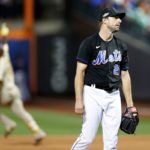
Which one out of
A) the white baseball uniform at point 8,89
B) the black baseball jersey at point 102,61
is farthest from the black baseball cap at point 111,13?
the white baseball uniform at point 8,89

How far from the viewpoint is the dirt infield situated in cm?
1142

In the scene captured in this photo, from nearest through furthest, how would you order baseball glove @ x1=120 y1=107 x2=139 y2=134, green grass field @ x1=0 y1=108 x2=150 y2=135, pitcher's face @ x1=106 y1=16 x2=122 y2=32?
pitcher's face @ x1=106 y1=16 x2=122 y2=32, baseball glove @ x1=120 y1=107 x2=139 y2=134, green grass field @ x1=0 y1=108 x2=150 y2=135

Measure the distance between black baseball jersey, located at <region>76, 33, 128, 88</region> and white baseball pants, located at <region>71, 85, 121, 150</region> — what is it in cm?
12

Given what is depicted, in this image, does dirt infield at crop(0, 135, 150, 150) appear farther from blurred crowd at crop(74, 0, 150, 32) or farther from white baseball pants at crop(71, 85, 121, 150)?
blurred crowd at crop(74, 0, 150, 32)

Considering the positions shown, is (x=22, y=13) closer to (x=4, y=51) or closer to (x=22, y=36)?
(x=22, y=36)

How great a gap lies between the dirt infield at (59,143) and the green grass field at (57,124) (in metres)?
1.32

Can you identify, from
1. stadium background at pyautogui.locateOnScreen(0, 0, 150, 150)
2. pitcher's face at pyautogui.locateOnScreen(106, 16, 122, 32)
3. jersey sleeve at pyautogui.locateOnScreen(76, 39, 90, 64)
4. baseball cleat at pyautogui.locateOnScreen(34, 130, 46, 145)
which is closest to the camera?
jersey sleeve at pyautogui.locateOnScreen(76, 39, 90, 64)

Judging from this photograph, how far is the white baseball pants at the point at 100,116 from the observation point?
7988 millimetres

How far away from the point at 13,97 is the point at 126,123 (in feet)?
12.3

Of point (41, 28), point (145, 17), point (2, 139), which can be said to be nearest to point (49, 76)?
point (41, 28)

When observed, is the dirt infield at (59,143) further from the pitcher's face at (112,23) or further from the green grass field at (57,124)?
the pitcher's face at (112,23)

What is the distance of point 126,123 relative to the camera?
27.2 feet

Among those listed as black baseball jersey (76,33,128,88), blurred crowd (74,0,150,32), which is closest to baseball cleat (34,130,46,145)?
black baseball jersey (76,33,128,88)

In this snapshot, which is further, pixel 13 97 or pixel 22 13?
pixel 22 13
